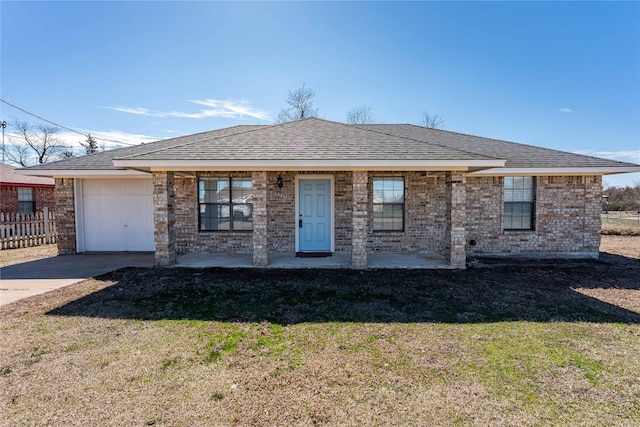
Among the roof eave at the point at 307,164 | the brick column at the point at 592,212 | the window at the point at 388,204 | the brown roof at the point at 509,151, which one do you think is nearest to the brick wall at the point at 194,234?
the roof eave at the point at 307,164

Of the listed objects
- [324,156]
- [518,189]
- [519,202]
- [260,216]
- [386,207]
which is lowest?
[260,216]

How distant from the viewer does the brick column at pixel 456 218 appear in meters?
7.77

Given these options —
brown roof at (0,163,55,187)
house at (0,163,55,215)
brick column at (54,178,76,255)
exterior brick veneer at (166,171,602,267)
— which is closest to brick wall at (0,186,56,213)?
house at (0,163,55,215)

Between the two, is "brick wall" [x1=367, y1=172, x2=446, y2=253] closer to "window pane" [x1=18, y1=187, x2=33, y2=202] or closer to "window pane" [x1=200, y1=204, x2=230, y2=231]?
"window pane" [x1=200, y1=204, x2=230, y2=231]

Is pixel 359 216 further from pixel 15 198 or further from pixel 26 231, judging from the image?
pixel 15 198

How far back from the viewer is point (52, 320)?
470 centimetres

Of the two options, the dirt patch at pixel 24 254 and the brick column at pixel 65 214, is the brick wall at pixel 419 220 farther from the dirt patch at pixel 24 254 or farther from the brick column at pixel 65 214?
the dirt patch at pixel 24 254

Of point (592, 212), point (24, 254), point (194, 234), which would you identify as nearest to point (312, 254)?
point (194, 234)

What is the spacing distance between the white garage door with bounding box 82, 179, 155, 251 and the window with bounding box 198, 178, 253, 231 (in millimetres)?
2076

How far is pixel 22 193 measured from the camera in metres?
16.6

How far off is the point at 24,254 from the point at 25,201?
9.03 metres

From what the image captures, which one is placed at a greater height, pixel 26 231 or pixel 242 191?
pixel 242 191

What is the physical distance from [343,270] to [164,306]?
3996mm

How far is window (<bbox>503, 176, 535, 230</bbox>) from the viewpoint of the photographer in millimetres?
9695
